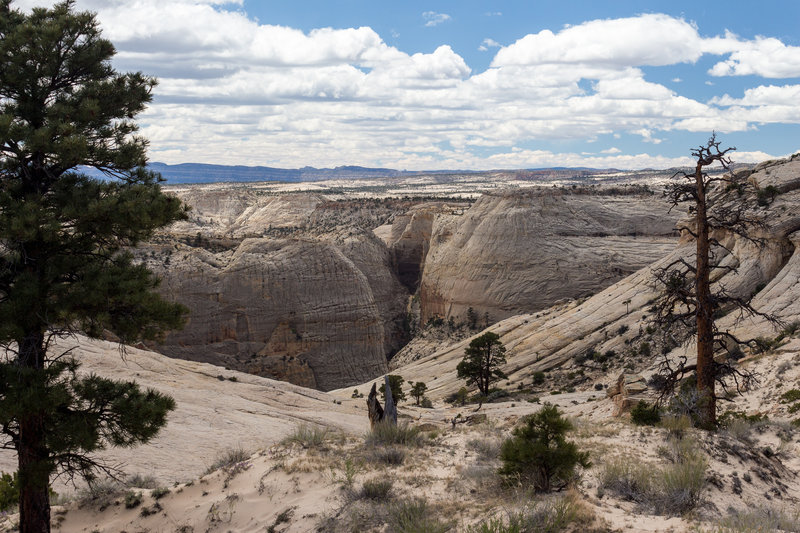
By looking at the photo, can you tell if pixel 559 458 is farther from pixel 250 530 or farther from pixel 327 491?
pixel 250 530

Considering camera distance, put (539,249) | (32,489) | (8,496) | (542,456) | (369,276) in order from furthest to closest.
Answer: (369,276)
(539,249)
(8,496)
(32,489)
(542,456)

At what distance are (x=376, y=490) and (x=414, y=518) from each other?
1273 mm

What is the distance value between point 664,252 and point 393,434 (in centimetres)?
3616

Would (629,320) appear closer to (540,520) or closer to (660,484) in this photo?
(660,484)

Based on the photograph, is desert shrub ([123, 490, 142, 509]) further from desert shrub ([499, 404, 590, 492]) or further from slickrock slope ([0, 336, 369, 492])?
desert shrub ([499, 404, 590, 492])

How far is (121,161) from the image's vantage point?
9.12 m

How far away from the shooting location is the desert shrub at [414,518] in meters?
7.17

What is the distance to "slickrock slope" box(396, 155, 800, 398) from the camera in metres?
24.2

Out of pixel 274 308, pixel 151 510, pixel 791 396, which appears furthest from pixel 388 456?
pixel 274 308

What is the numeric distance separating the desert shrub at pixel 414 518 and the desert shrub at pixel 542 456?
121cm

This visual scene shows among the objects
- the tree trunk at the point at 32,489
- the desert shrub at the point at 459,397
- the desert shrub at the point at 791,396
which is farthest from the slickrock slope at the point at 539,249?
the tree trunk at the point at 32,489

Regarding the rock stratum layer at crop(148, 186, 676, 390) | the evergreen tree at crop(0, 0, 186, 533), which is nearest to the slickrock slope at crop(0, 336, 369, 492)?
the evergreen tree at crop(0, 0, 186, 533)

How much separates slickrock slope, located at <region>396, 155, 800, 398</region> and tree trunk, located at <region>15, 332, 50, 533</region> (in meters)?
19.6

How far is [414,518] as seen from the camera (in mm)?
7531
